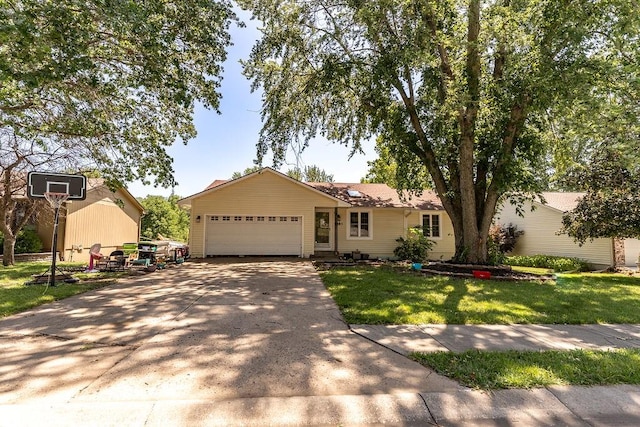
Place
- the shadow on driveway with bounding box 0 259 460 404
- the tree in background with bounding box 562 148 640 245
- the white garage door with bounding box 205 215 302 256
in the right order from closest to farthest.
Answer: the shadow on driveway with bounding box 0 259 460 404 → the tree in background with bounding box 562 148 640 245 → the white garage door with bounding box 205 215 302 256

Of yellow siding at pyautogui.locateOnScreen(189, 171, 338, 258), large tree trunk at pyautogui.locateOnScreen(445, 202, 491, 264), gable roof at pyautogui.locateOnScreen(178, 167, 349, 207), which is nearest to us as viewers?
large tree trunk at pyautogui.locateOnScreen(445, 202, 491, 264)

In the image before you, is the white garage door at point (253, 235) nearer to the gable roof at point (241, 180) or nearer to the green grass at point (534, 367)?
the gable roof at point (241, 180)

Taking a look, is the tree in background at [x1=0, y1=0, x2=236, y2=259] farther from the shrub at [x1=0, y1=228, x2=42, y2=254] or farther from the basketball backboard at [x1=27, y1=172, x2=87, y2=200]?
the shrub at [x1=0, y1=228, x2=42, y2=254]

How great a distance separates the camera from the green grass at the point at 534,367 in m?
3.39

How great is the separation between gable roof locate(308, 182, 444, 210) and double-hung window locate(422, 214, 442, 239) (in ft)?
2.12

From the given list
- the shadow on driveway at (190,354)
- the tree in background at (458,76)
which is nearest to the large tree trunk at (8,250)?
the shadow on driveway at (190,354)

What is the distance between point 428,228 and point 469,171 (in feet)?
22.8

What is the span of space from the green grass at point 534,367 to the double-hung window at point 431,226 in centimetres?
1355

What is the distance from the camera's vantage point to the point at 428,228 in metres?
17.7

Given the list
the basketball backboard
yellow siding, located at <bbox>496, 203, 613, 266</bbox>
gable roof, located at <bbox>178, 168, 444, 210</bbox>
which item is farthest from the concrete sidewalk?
yellow siding, located at <bbox>496, 203, 613, 266</bbox>

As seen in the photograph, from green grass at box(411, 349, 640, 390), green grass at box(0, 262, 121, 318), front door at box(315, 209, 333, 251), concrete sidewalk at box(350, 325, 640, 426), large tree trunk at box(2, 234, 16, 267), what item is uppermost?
front door at box(315, 209, 333, 251)

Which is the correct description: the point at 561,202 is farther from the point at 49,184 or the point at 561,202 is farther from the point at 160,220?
the point at 160,220

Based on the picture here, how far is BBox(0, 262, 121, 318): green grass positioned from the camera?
20.7ft

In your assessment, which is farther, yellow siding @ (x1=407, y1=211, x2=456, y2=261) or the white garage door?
yellow siding @ (x1=407, y1=211, x2=456, y2=261)
